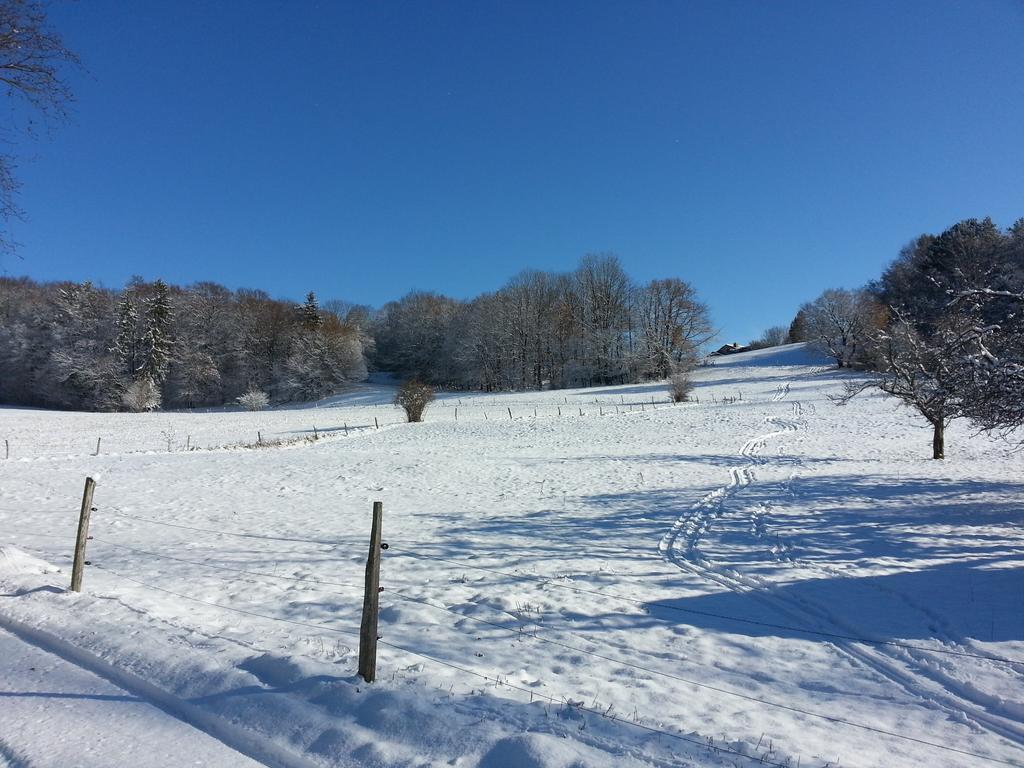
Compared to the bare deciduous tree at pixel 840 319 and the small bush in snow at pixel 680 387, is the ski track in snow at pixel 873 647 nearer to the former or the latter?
the small bush in snow at pixel 680 387

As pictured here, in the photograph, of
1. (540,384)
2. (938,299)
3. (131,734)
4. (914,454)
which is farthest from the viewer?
(540,384)

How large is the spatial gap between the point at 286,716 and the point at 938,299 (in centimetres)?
5580

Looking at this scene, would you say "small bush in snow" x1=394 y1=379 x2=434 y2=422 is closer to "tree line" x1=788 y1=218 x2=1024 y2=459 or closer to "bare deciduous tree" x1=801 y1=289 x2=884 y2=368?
"tree line" x1=788 y1=218 x2=1024 y2=459

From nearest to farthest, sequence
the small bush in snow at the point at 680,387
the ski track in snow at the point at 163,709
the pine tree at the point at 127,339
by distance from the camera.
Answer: the ski track in snow at the point at 163,709 → the small bush in snow at the point at 680,387 → the pine tree at the point at 127,339

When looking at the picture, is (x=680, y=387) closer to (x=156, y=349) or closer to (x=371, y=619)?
(x=371, y=619)

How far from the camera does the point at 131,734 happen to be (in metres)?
3.21

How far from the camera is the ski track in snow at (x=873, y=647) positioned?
4.34 m

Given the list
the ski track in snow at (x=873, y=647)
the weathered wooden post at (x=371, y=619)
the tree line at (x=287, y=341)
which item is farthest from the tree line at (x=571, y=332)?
the weathered wooden post at (x=371, y=619)

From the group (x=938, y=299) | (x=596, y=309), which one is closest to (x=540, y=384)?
(x=596, y=309)

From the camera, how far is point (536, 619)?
6223 millimetres

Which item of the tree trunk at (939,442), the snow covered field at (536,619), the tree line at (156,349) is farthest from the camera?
the tree line at (156,349)

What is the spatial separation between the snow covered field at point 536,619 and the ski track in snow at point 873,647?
0.03m

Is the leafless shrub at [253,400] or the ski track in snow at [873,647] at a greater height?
the leafless shrub at [253,400]

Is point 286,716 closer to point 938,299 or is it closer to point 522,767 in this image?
point 522,767
